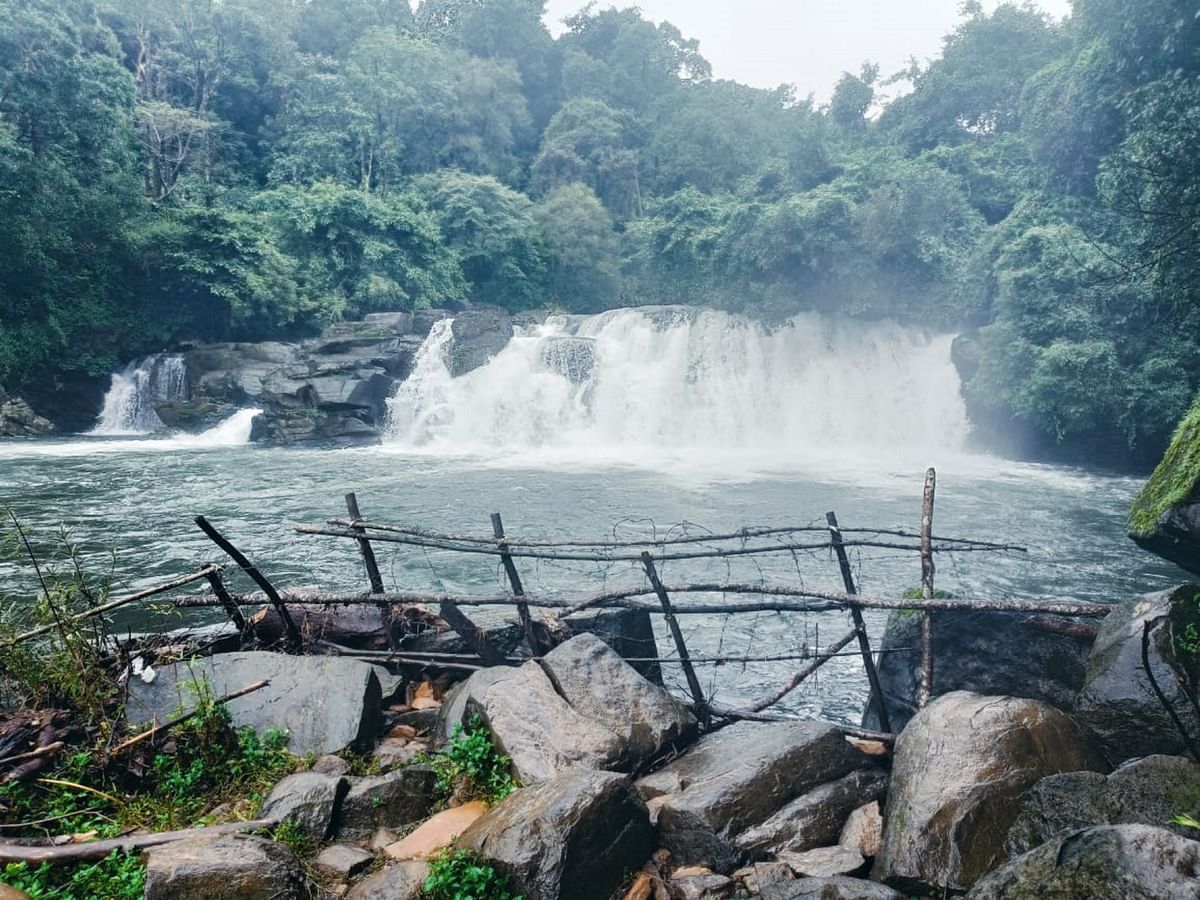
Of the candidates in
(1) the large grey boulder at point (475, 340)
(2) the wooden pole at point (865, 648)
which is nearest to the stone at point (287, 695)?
(2) the wooden pole at point (865, 648)

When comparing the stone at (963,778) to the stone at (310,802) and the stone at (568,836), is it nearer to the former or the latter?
the stone at (568,836)

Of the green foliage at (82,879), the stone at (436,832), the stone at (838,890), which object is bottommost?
the stone at (436,832)

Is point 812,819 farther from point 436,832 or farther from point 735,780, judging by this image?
point 436,832

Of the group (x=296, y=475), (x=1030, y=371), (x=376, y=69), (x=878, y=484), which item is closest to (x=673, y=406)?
(x=878, y=484)

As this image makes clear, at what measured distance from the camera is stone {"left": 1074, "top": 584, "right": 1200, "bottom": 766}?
3.32m

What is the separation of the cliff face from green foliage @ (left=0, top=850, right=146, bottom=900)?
6.40 metres

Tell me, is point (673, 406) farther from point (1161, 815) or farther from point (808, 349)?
point (1161, 815)

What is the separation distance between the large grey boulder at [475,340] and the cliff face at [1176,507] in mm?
20891

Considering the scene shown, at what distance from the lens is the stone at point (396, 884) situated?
285cm

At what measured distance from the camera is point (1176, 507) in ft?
16.1

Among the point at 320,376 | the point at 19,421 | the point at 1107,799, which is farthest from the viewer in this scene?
the point at 320,376

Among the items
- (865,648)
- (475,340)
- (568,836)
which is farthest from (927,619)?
(475,340)

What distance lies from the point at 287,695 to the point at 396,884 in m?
1.96

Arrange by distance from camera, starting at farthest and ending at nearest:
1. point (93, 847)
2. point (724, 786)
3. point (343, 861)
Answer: point (724, 786) < point (343, 861) < point (93, 847)
